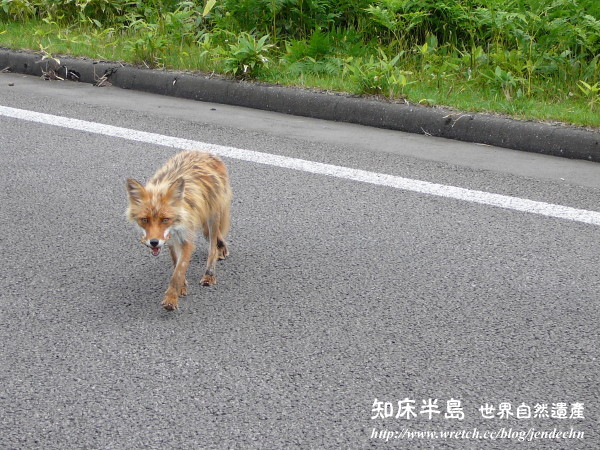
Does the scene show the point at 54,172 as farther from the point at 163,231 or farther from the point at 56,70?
the point at 56,70

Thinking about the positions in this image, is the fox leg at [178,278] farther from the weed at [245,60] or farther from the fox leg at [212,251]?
the weed at [245,60]

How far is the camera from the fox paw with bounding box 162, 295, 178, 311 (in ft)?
13.4

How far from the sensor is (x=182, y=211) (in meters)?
4.13

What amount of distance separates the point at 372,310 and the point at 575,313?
980 millimetres

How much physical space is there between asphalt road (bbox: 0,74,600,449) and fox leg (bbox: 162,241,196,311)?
0.19 ft

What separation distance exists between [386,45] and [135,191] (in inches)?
220

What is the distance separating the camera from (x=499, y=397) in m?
3.35

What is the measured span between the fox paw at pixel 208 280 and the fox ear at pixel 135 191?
62 centimetres

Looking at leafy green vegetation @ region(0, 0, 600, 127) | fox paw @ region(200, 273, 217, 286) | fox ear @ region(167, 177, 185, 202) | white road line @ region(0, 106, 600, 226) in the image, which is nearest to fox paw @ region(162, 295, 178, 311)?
fox paw @ region(200, 273, 217, 286)

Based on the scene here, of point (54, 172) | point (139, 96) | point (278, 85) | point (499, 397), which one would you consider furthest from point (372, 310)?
point (139, 96)

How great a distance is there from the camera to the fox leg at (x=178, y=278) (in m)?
4.09

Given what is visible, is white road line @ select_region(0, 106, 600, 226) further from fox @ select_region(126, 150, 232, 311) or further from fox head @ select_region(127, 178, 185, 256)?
fox head @ select_region(127, 178, 185, 256)

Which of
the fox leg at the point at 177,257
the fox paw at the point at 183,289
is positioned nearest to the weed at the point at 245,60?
the fox leg at the point at 177,257

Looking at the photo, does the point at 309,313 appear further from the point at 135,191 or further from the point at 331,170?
the point at 331,170
